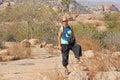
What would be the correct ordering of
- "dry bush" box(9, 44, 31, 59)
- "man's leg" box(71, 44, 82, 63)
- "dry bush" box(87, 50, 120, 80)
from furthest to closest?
1. "dry bush" box(9, 44, 31, 59)
2. "man's leg" box(71, 44, 82, 63)
3. "dry bush" box(87, 50, 120, 80)

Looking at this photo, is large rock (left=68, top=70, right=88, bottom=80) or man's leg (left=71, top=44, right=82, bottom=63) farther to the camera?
man's leg (left=71, top=44, right=82, bottom=63)

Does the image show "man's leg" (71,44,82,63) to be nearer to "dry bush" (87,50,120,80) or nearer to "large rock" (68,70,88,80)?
"dry bush" (87,50,120,80)

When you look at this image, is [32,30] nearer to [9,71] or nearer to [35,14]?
[35,14]

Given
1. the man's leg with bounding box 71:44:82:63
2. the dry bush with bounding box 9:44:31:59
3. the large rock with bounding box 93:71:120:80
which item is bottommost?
the dry bush with bounding box 9:44:31:59

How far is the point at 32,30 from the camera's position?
109ft

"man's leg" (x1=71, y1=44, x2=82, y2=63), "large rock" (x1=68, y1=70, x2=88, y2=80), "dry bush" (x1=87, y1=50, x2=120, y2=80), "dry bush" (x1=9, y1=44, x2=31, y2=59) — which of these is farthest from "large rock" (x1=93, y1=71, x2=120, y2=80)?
"dry bush" (x1=9, y1=44, x2=31, y2=59)

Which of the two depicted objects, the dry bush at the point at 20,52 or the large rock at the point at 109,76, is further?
the dry bush at the point at 20,52

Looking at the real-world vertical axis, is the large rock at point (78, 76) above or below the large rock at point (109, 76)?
below

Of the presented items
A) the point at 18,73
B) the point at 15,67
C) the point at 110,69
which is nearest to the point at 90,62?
the point at 110,69

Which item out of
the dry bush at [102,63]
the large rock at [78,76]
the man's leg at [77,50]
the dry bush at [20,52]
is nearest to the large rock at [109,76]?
the dry bush at [102,63]

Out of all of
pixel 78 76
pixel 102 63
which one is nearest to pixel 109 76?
pixel 102 63

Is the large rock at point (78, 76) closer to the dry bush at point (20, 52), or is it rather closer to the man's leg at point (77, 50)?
the man's leg at point (77, 50)

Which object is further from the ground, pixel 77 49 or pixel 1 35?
pixel 77 49

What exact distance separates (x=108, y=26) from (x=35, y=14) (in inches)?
255
